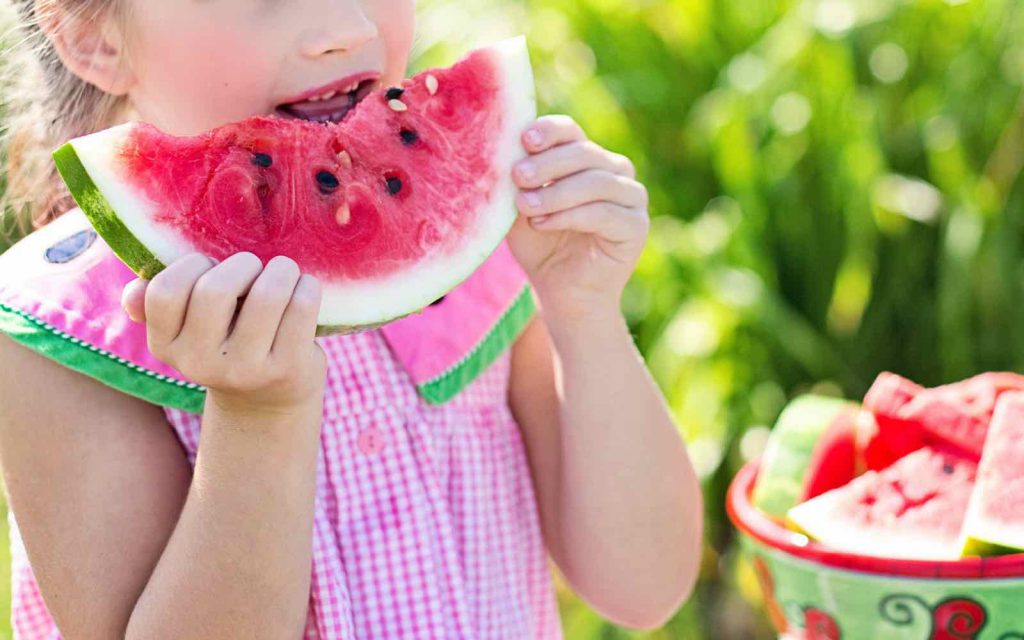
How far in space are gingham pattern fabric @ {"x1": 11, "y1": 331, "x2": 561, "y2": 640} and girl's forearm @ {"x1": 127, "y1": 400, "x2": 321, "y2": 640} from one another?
0.21m

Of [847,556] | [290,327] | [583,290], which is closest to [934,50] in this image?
[583,290]

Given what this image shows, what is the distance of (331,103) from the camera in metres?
1.63

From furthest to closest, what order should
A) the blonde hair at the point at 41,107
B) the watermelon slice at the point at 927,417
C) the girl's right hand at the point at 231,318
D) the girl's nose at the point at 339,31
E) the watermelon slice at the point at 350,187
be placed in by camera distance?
the blonde hair at the point at 41,107 → the watermelon slice at the point at 927,417 → the girl's nose at the point at 339,31 → the watermelon slice at the point at 350,187 → the girl's right hand at the point at 231,318

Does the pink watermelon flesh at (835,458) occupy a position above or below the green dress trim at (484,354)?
below

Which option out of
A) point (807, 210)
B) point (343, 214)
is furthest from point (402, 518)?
point (807, 210)

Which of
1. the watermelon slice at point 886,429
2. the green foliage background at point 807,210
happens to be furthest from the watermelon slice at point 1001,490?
the green foliage background at point 807,210

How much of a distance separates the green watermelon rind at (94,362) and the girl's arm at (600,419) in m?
0.51

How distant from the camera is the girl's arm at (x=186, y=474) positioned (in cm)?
131

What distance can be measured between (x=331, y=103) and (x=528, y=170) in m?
0.27

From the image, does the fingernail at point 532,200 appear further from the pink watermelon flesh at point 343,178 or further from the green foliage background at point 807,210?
the green foliage background at point 807,210

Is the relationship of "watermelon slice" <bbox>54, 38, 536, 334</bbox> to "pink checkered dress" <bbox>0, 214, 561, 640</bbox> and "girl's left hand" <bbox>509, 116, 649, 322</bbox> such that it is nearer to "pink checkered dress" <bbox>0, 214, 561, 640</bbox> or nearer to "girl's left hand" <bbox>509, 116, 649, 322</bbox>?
"girl's left hand" <bbox>509, 116, 649, 322</bbox>

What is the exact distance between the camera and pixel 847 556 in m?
1.47

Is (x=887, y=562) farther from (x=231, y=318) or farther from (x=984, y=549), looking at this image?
(x=231, y=318)

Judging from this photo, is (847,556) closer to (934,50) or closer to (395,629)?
(395,629)
